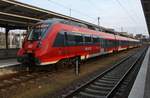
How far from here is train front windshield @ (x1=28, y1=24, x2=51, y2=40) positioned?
1337 cm

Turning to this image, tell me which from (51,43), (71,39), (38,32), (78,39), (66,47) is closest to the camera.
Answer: (51,43)

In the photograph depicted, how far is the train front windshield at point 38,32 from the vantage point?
13.4m

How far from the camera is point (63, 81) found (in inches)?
463

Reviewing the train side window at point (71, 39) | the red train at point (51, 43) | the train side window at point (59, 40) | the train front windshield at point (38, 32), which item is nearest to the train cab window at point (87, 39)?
the red train at point (51, 43)

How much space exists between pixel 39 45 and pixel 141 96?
6.93 m

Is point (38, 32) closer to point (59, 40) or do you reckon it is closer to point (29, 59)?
point (59, 40)

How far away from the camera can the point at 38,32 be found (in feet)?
44.8

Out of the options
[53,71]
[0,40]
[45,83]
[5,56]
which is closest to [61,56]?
[53,71]

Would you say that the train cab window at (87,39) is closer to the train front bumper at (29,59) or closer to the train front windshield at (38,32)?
the train front windshield at (38,32)

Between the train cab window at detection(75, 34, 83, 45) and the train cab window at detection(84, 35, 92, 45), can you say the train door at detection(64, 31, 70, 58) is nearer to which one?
the train cab window at detection(75, 34, 83, 45)

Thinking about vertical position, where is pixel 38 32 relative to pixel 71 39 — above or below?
above

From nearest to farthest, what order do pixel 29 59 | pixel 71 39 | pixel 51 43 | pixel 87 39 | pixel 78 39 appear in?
pixel 29 59 < pixel 51 43 < pixel 71 39 < pixel 78 39 < pixel 87 39

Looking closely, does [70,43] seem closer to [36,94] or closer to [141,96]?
[36,94]

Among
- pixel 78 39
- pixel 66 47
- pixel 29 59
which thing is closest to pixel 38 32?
pixel 29 59
